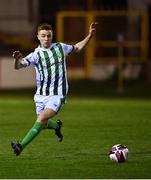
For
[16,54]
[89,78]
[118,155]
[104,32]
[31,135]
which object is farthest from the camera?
[104,32]

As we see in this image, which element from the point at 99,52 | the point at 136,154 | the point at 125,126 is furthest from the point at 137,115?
the point at 99,52

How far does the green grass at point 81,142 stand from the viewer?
36.7 feet

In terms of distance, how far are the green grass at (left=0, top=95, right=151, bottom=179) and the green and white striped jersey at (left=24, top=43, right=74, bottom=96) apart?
968 mm

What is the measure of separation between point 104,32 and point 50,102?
19120 millimetres

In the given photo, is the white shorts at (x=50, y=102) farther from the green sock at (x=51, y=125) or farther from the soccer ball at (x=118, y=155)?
the soccer ball at (x=118, y=155)

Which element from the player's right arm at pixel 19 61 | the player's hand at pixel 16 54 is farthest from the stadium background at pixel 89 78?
the player's hand at pixel 16 54

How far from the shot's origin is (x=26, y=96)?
2658 cm

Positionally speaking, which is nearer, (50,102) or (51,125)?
(50,102)

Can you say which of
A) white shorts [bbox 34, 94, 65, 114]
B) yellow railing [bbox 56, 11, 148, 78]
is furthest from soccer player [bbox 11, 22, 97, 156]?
yellow railing [bbox 56, 11, 148, 78]

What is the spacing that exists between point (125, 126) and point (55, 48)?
453 cm

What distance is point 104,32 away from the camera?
3170 centimetres

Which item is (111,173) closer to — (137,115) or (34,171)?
(34,171)

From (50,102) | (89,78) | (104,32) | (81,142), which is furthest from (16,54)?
(104,32)

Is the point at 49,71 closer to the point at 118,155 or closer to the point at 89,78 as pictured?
the point at 118,155
